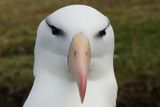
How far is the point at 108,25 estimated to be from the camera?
195cm

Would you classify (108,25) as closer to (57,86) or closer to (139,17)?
(57,86)

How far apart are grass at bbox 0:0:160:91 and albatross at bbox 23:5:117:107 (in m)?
2.25

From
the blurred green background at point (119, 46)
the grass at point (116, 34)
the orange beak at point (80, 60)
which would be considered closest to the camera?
the orange beak at point (80, 60)

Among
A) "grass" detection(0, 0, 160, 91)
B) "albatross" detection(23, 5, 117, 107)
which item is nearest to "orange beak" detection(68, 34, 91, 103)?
"albatross" detection(23, 5, 117, 107)

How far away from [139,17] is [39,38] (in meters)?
3.68

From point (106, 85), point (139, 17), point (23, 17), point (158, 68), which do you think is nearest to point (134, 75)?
point (158, 68)

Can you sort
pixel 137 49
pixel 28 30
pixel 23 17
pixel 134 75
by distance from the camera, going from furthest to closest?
pixel 23 17 < pixel 28 30 < pixel 137 49 < pixel 134 75

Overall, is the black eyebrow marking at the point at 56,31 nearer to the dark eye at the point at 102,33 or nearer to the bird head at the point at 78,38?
the bird head at the point at 78,38

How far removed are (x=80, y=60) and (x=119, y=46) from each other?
9.75 feet

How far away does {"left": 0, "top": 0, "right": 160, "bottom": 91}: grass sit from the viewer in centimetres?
438

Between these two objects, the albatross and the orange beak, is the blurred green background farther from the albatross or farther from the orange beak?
the orange beak

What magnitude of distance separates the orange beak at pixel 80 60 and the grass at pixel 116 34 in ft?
7.81

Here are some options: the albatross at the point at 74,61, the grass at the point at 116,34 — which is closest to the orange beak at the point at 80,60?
the albatross at the point at 74,61

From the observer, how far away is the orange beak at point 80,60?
1818 mm
